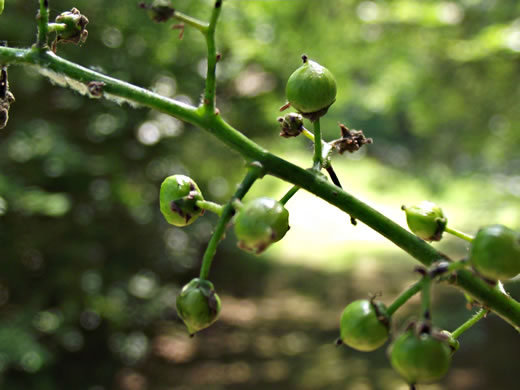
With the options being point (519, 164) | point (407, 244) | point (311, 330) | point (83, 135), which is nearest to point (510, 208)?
point (519, 164)

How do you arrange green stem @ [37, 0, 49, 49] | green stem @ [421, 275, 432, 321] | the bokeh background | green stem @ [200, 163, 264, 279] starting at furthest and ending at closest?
1. the bokeh background
2. green stem @ [37, 0, 49, 49]
3. green stem @ [200, 163, 264, 279]
4. green stem @ [421, 275, 432, 321]

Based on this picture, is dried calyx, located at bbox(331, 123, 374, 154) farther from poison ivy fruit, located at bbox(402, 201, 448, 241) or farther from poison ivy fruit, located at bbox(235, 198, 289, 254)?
poison ivy fruit, located at bbox(235, 198, 289, 254)

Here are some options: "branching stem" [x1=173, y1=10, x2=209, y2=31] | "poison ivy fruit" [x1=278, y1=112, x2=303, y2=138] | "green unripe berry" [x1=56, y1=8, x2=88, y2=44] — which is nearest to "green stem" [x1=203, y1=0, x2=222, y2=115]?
"branching stem" [x1=173, y1=10, x2=209, y2=31]

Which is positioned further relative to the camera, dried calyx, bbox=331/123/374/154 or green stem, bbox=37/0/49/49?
dried calyx, bbox=331/123/374/154

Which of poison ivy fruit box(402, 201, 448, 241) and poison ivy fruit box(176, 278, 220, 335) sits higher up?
poison ivy fruit box(402, 201, 448, 241)

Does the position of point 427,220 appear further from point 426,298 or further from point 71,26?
point 71,26

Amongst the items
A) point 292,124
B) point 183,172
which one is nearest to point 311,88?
point 292,124

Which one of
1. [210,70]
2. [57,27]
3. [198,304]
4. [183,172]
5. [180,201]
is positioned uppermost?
[183,172]

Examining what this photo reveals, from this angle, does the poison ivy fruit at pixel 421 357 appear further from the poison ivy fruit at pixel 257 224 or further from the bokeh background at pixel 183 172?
the bokeh background at pixel 183 172
